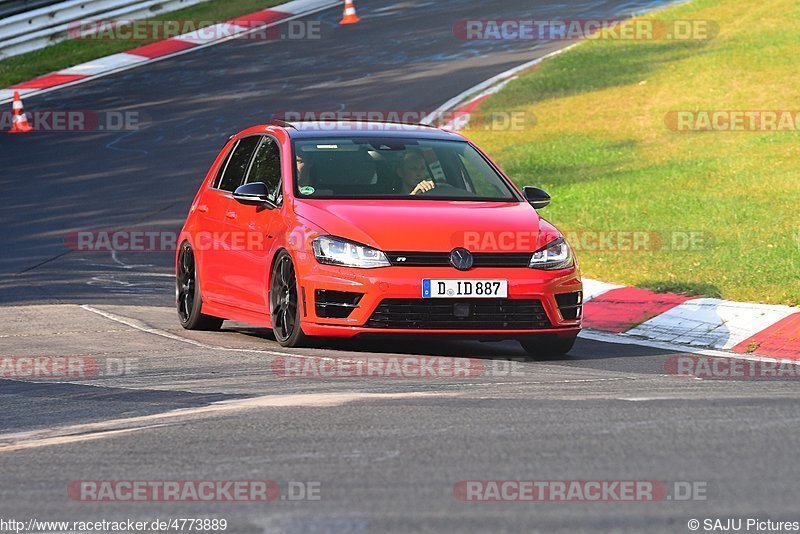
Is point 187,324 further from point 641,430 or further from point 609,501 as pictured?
point 609,501

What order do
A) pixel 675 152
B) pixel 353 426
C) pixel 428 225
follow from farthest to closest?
pixel 675 152, pixel 428 225, pixel 353 426

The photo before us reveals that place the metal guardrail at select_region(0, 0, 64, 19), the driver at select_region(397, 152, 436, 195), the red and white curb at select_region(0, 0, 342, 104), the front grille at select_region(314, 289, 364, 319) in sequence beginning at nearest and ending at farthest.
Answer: the front grille at select_region(314, 289, 364, 319) → the driver at select_region(397, 152, 436, 195) → the red and white curb at select_region(0, 0, 342, 104) → the metal guardrail at select_region(0, 0, 64, 19)

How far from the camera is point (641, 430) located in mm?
6633

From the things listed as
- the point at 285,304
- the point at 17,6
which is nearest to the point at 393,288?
the point at 285,304

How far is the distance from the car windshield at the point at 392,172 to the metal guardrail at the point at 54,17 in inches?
788

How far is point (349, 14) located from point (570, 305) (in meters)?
22.6

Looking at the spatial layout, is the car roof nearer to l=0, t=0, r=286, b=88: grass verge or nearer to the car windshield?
the car windshield

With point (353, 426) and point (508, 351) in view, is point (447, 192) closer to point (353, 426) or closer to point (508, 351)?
point (508, 351)

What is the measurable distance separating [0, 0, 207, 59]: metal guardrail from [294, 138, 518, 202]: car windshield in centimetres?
2001

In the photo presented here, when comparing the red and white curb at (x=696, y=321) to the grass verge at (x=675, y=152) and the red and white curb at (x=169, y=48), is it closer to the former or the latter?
the grass verge at (x=675, y=152)

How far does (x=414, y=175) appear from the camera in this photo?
11.1 metres

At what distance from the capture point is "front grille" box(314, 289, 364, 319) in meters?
9.92

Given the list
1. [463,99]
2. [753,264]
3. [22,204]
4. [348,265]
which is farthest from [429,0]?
[348,265]

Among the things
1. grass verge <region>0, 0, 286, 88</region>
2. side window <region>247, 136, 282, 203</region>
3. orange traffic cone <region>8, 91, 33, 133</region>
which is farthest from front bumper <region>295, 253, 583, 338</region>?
grass verge <region>0, 0, 286, 88</region>
